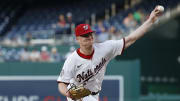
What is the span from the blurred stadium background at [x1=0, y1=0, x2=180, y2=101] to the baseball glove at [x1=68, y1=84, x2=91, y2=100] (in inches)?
50.3

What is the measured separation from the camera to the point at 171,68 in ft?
51.8

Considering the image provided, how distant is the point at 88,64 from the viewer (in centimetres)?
508

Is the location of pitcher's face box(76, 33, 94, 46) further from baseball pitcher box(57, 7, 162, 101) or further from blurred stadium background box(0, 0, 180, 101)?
blurred stadium background box(0, 0, 180, 101)

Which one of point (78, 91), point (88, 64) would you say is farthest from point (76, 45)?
point (78, 91)

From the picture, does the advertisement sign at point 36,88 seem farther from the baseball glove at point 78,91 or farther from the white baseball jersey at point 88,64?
the baseball glove at point 78,91

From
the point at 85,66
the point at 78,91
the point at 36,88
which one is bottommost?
the point at 36,88

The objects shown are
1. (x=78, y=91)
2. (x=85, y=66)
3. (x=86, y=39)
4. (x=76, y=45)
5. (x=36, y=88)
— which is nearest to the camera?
(x=86, y=39)

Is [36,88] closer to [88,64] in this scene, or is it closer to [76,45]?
[76,45]

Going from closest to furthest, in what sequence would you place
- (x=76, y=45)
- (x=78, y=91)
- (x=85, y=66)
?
(x=78, y=91)
(x=85, y=66)
(x=76, y=45)

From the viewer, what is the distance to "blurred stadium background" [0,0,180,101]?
30.8 feet

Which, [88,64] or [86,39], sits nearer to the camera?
[86,39]

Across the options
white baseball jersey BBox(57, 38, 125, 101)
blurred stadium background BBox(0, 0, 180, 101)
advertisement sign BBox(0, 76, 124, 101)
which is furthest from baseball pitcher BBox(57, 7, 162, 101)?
advertisement sign BBox(0, 76, 124, 101)

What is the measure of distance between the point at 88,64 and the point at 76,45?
278 inches

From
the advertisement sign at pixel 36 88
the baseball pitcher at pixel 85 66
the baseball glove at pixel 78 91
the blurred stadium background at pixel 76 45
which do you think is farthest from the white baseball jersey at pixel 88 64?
the advertisement sign at pixel 36 88
